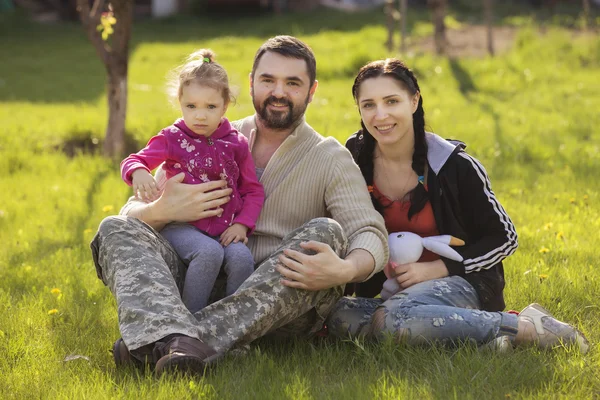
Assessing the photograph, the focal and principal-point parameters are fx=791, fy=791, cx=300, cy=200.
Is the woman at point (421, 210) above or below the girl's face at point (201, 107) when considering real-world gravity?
below

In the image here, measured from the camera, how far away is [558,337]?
339 centimetres

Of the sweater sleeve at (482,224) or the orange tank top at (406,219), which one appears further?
the orange tank top at (406,219)

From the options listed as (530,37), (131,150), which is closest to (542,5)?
(530,37)

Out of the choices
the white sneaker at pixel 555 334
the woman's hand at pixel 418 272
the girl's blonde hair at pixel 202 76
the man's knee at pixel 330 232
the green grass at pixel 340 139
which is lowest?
the green grass at pixel 340 139

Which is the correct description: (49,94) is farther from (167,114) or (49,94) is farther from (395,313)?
(395,313)

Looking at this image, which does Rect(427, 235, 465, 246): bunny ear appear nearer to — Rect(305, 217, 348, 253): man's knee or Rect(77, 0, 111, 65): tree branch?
Rect(305, 217, 348, 253): man's knee

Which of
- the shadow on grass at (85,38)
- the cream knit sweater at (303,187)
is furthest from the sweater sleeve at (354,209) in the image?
the shadow on grass at (85,38)

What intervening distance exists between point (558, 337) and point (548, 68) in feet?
32.4

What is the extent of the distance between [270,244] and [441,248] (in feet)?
2.79

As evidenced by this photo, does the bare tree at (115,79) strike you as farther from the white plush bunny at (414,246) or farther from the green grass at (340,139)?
the white plush bunny at (414,246)

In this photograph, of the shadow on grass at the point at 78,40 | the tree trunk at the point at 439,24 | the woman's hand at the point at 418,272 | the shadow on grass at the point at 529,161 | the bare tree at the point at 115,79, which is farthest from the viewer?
the tree trunk at the point at 439,24

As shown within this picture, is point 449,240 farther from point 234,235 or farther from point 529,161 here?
point 529,161

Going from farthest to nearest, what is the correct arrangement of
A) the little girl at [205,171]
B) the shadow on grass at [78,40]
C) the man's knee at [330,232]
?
the shadow on grass at [78,40]
the little girl at [205,171]
the man's knee at [330,232]

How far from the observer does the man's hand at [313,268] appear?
335 centimetres
